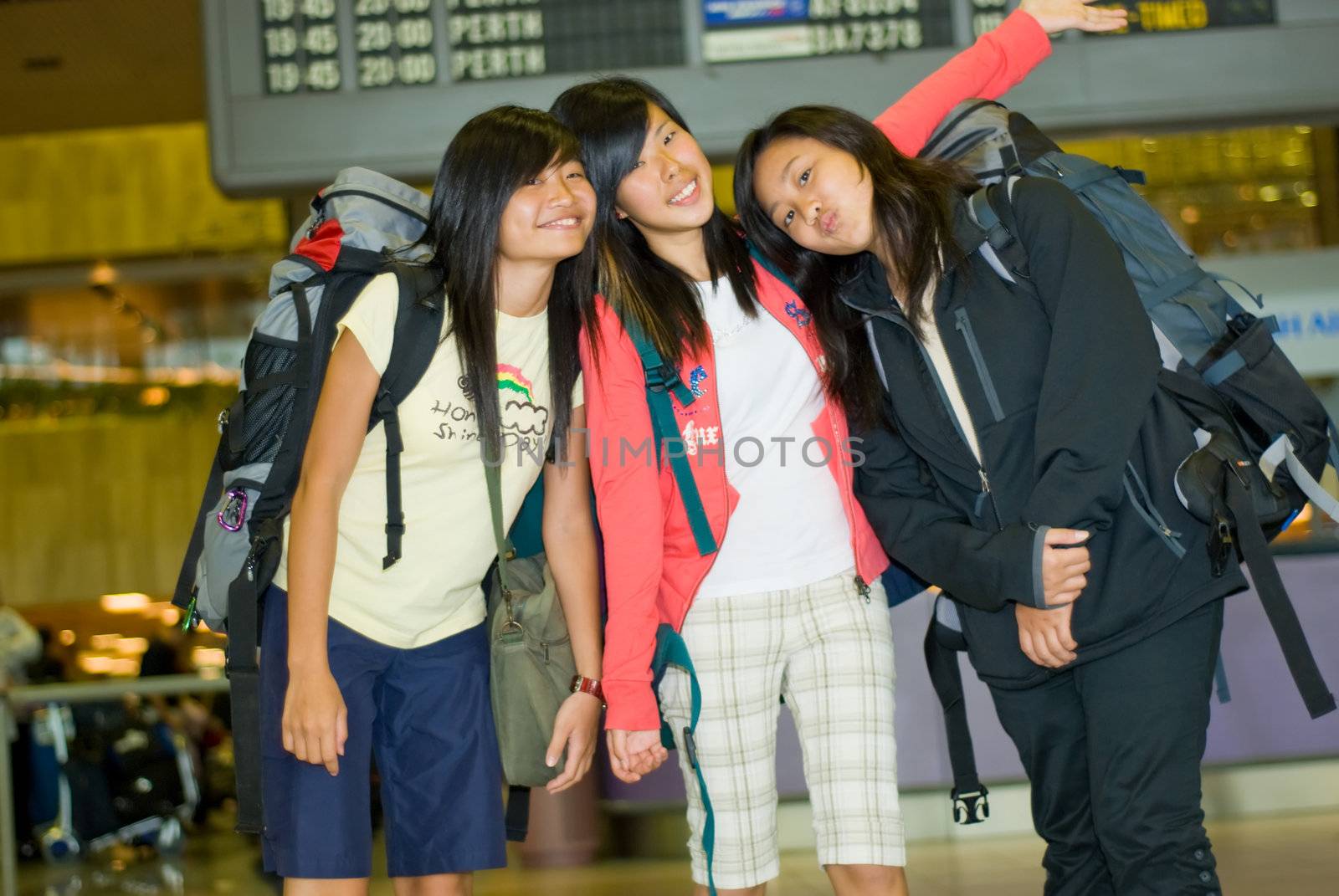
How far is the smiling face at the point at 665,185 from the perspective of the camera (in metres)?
2.52

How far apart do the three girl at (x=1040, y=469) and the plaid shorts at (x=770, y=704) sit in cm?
20

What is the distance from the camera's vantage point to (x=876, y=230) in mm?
2486

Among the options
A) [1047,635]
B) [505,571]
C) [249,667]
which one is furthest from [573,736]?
[1047,635]

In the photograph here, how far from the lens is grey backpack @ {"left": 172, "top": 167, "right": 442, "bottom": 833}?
2.35m

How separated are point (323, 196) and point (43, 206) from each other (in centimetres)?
1004

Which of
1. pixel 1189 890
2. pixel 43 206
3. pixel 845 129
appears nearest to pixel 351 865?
pixel 1189 890

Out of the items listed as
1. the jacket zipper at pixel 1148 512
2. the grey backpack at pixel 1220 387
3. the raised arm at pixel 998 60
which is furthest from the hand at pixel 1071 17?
the jacket zipper at pixel 1148 512

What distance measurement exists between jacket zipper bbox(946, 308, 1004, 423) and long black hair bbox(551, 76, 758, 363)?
384 millimetres

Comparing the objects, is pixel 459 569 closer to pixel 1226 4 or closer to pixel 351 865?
pixel 351 865

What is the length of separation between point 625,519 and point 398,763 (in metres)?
0.60

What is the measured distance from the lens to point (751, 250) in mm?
2674

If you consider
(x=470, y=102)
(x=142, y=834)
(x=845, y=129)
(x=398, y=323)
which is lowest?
(x=142, y=834)

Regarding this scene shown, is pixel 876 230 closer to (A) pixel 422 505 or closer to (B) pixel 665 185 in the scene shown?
(B) pixel 665 185

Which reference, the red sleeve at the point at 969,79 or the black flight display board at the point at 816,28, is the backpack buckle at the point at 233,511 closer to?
the red sleeve at the point at 969,79
